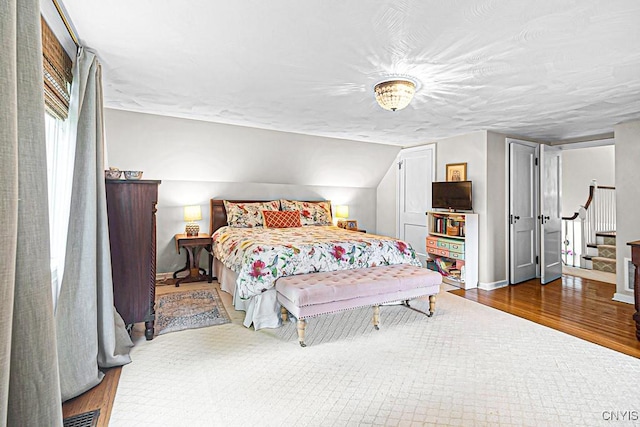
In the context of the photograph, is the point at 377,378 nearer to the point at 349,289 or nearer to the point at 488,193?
the point at 349,289

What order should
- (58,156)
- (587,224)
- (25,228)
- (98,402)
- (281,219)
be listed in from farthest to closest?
(587,224), (281,219), (58,156), (98,402), (25,228)

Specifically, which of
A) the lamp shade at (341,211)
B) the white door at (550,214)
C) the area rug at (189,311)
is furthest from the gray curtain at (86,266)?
the white door at (550,214)

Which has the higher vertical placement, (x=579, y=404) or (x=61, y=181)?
(x=61, y=181)

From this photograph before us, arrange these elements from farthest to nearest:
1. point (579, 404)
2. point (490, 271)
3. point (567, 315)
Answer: point (490, 271) → point (567, 315) → point (579, 404)

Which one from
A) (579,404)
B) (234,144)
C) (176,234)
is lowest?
(579,404)

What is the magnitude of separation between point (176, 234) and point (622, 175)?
5.97 metres

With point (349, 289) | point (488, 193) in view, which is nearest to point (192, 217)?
Result: point (349, 289)

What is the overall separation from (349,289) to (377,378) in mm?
803

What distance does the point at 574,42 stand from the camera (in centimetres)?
204

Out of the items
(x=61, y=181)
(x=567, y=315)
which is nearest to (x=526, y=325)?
(x=567, y=315)

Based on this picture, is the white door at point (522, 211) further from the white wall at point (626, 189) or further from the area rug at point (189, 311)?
the area rug at point (189, 311)

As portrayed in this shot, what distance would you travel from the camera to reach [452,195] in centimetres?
485

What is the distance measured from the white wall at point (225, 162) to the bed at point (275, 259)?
1188 mm

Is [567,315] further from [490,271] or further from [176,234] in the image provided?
[176,234]
